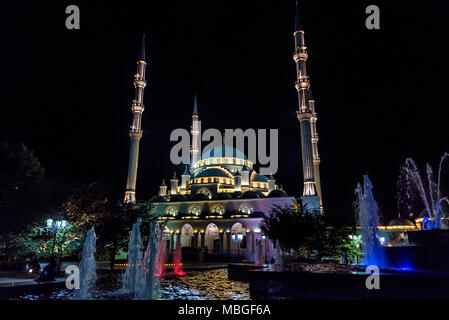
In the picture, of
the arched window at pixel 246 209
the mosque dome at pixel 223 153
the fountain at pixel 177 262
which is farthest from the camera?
the mosque dome at pixel 223 153

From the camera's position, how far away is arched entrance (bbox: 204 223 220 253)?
3169 centimetres

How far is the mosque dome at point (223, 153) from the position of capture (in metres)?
42.7

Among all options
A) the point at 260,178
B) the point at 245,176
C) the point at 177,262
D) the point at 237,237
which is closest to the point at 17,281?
the point at 177,262

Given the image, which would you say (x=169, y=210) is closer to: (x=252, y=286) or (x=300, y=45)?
(x=300, y=45)

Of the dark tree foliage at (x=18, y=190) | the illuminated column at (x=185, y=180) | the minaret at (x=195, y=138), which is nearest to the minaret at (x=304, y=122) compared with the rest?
the illuminated column at (x=185, y=180)

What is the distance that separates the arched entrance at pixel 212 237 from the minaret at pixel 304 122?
1016 centimetres

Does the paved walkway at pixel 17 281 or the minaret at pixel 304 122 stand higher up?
the minaret at pixel 304 122

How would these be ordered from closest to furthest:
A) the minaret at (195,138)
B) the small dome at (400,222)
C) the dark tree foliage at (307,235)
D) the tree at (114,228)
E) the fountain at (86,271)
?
the fountain at (86,271) → the dark tree foliage at (307,235) → the tree at (114,228) → the small dome at (400,222) → the minaret at (195,138)

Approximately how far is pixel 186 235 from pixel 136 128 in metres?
13.5

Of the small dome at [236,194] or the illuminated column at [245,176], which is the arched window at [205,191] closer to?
the small dome at [236,194]

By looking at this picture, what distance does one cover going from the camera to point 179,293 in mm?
7941

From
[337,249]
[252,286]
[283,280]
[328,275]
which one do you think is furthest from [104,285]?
[337,249]

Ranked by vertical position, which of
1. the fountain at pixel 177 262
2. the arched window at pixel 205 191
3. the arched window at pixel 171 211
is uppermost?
the arched window at pixel 205 191
